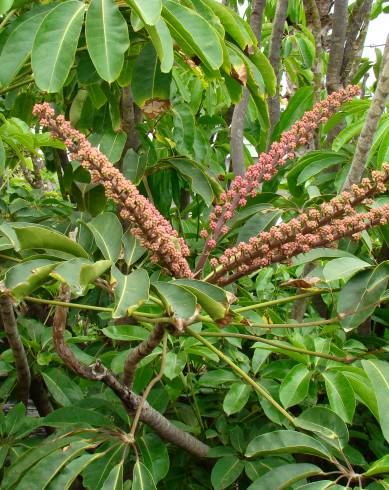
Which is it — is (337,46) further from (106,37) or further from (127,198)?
(127,198)

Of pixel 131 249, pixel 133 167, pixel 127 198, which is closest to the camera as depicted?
pixel 127 198

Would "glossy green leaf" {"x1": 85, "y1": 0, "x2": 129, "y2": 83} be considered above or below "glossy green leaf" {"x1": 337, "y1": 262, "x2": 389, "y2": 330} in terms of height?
above

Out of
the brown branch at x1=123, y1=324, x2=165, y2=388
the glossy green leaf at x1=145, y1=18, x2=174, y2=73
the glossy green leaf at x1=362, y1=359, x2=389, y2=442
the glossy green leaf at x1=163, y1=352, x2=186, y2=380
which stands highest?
the glossy green leaf at x1=145, y1=18, x2=174, y2=73

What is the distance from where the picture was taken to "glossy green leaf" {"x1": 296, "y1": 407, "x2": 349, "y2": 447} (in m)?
0.98

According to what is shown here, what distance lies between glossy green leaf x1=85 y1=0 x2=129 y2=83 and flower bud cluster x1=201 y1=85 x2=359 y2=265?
26cm

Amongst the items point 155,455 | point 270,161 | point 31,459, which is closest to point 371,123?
point 270,161

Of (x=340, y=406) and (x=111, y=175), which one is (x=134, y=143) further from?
(x=340, y=406)

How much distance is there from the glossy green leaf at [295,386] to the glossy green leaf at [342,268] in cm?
25

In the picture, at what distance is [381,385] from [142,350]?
1.10 feet

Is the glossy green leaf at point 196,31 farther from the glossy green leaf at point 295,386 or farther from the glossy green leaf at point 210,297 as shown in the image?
the glossy green leaf at point 295,386

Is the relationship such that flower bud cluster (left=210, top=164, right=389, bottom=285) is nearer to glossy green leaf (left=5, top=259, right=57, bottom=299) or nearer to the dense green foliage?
the dense green foliage

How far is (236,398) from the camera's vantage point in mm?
1170

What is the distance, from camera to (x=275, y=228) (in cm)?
92

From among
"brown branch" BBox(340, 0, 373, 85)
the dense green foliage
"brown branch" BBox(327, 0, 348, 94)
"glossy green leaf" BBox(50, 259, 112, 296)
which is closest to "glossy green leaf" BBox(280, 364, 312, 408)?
the dense green foliage
